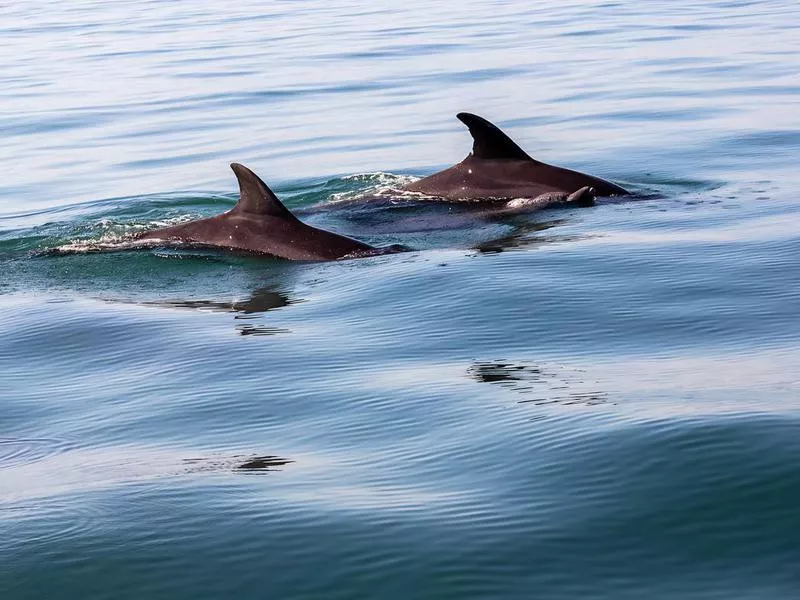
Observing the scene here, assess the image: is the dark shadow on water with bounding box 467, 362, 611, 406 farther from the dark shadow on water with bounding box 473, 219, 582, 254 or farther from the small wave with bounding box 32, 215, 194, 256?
the small wave with bounding box 32, 215, 194, 256

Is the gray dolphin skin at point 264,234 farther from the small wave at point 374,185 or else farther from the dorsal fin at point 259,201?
the small wave at point 374,185

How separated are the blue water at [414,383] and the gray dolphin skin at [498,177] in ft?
2.46

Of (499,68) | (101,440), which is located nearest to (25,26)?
(499,68)

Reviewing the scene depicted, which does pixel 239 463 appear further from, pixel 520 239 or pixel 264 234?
pixel 520 239

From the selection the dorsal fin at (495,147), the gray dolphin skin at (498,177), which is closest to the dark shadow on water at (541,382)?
the gray dolphin skin at (498,177)

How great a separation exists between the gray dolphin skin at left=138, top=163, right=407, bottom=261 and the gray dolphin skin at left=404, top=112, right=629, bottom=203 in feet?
8.53

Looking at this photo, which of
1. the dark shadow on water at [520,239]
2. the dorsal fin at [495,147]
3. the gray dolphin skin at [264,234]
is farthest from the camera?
the dorsal fin at [495,147]

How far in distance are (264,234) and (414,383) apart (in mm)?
4993

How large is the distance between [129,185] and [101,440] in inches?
478

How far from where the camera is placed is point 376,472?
260 inches

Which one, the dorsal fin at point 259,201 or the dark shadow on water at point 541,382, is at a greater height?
the dorsal fin at point 259,201

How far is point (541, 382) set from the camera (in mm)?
7922

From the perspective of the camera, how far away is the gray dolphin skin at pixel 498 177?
600 inches

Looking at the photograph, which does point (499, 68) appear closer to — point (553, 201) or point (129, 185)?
point (129, 185)
